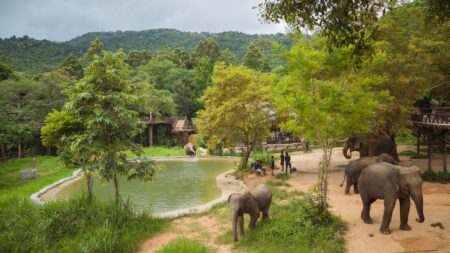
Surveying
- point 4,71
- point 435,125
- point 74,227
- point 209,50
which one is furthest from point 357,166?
point 209,50

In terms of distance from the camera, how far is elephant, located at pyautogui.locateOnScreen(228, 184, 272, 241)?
10008 millimetres

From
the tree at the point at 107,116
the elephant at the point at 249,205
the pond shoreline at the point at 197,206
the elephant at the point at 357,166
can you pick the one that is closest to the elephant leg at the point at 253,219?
the elephant at the point at 249,205

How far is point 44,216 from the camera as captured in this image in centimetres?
1127

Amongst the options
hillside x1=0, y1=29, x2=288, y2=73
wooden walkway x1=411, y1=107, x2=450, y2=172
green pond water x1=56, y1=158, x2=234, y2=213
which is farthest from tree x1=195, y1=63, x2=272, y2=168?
hillside x1=0, y1=29, x2=288, y2=73

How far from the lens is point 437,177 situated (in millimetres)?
15820

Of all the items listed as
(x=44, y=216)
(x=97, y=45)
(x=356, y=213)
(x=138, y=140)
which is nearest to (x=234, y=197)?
(x=356, y=213)

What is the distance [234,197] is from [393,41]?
38.9 ft

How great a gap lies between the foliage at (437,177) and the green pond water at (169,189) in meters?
9.85

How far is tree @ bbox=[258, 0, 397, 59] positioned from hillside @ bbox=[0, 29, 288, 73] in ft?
199

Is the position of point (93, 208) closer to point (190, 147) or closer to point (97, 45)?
point (190, 147)

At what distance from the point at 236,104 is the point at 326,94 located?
9.74m

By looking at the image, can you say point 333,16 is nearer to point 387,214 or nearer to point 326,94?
point 326,94

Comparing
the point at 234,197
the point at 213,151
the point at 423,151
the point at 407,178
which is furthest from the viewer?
the point at 213,151

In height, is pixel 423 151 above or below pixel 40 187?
above
